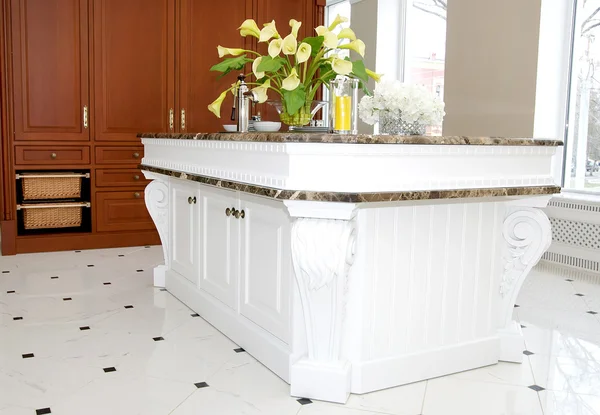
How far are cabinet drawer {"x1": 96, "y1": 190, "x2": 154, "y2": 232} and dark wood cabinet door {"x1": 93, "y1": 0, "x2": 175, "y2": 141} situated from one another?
1.58ft

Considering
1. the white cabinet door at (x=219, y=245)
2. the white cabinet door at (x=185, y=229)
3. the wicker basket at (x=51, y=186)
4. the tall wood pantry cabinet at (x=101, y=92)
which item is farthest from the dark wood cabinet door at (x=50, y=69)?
the white cabinet door at (x=219, y=245)

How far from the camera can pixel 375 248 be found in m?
2.42

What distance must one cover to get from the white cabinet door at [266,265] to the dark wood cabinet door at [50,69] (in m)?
2.85

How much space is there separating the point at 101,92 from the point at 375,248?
359cm

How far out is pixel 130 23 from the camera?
530 cm

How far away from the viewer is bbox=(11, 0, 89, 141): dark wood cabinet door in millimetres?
4953

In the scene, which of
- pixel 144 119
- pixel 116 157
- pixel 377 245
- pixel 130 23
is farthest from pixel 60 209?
pixel 377 245

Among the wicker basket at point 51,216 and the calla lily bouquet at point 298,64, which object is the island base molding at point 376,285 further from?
the wicker basket at point 51,216

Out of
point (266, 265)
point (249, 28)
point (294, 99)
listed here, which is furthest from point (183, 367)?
point (249, 28)

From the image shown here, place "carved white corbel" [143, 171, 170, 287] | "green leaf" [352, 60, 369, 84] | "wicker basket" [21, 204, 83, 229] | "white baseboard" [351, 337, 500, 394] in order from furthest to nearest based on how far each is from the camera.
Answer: "wicker basket" [21, 204, 83, 229], "carved white corbel" [143, 171, 170, 287], "green leaf" [352, 60, 369, 84], "white baseboard" [351, 337, 500, 394]

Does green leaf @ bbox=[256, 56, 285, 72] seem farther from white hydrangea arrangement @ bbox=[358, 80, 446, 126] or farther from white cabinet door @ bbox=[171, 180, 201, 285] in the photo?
white cabinet door @ bbox=[171, 180, 201, 285]

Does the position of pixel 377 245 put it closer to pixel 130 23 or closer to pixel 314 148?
pixel 314 148

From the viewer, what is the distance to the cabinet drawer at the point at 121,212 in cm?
534

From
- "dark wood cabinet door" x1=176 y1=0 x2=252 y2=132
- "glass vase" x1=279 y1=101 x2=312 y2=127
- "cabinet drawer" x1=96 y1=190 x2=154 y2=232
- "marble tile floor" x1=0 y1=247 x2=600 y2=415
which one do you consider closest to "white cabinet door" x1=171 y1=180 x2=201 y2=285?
"marble tile floor" x1=0 y1=247 x2=600 y2=415
